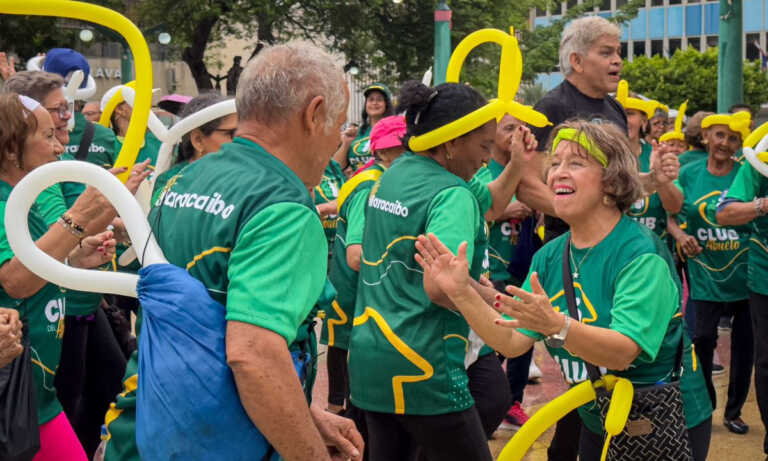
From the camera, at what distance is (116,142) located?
6301mm

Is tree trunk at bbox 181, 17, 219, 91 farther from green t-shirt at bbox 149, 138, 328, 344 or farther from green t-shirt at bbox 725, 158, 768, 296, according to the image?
green t-shirt at bbox 149, 138, 328, 344

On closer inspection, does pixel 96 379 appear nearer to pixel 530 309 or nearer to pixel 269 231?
pixel 530 309

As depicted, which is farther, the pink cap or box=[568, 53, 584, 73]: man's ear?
the pink cap

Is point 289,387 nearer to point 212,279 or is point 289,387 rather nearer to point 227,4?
point 212,279

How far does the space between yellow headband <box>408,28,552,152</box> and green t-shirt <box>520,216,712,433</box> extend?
1.96 feet

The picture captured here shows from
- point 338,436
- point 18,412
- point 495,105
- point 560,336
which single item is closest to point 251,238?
point 338,436

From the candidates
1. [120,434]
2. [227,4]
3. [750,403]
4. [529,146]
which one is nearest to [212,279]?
[120,434]

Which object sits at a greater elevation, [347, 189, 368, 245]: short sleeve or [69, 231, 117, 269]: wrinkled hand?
[69, 231, 117, 269]: wrinkled hand

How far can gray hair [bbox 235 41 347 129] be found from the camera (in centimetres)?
238

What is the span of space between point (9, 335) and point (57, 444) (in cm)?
69

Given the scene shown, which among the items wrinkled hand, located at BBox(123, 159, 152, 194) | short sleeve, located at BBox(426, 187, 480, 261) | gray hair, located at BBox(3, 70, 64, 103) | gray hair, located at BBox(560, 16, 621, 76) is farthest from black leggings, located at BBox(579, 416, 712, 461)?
gray hair, located at BBox(3, 70, 64, 103)

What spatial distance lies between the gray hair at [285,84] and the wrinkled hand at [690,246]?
5.14m

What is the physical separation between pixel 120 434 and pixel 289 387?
2.25 ft

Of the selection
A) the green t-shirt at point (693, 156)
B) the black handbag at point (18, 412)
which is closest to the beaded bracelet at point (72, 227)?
the black handbag at point (18, 412)
